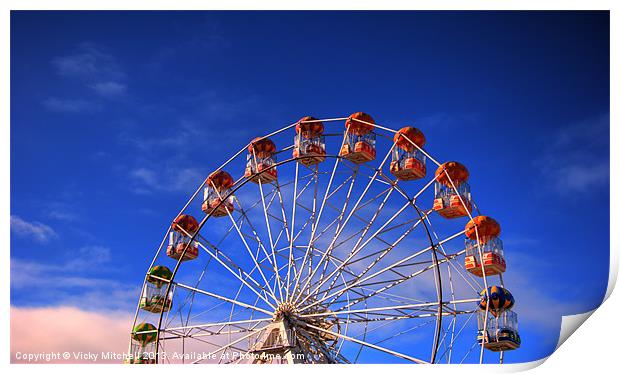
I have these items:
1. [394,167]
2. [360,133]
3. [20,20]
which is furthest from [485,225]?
[20,20]

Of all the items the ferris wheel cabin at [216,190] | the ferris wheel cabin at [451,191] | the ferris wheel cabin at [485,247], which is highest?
the ferris wheel cabin at [216,190]

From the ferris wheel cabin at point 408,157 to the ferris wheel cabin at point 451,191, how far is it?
726 mm

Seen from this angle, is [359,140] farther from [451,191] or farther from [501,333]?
[501,333]

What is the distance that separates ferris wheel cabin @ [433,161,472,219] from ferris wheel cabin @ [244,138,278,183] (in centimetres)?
483

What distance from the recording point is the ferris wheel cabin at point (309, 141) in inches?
787

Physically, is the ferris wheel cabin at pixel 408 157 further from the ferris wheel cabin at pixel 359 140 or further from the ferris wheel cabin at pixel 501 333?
the ferris wheel cabin at pixel 501 333

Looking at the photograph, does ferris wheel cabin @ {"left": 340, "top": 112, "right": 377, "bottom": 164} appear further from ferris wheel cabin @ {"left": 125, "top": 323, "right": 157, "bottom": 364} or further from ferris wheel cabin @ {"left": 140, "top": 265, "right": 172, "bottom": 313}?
ferris wheel cabin @ {"left": 125, "top": 323, "right": 157, "bottom": 364}

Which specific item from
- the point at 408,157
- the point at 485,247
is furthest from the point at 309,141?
the point at 485,247

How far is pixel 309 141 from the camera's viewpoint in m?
20.0

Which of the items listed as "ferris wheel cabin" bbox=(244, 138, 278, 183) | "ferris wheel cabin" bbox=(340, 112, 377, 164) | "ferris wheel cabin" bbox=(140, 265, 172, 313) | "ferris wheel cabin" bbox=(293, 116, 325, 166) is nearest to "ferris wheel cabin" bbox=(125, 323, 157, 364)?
"ferris wheel cabin" bbox=(140, 265, 172, 313)

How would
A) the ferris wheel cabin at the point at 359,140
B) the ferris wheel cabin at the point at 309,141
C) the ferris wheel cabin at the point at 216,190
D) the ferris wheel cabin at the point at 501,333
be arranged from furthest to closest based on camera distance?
1. the ferris wheel cabin at the point at 216,190
2. the ferris wheel cabin at the point at 309,141
3. the ferris wheel cabin at the point at 359,140
4. the ferris wheel cabin at the point at 501,333

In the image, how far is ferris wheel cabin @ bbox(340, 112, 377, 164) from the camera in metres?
19.3

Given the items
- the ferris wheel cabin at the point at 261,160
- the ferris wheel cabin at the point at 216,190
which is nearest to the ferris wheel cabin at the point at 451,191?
the ferris wheel cabin at the point at 261,160
